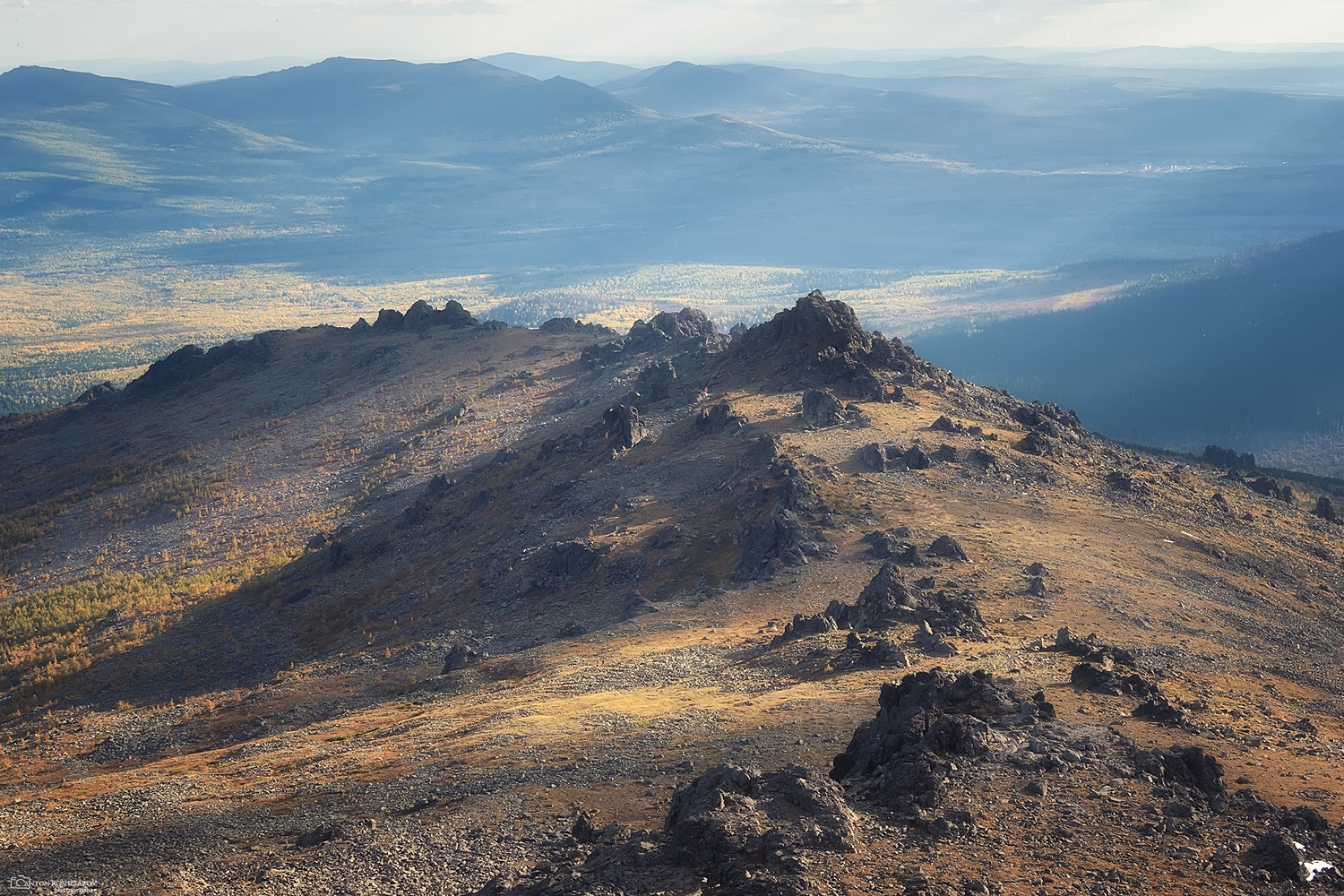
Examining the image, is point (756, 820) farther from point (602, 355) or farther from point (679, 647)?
point (602, 355)

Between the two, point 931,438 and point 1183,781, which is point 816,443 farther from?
point 1183,781

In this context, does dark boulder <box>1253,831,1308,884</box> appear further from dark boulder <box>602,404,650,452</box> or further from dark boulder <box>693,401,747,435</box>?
dark boulder <box>602,404,650,452</box>

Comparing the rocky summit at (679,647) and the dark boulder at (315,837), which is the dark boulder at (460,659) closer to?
the rocky summit at (679,647)

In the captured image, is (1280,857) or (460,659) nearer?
(1280,857)

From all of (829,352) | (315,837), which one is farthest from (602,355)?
(315,837)

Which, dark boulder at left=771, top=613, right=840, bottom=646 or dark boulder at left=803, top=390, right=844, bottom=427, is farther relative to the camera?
dark boulder at left=803, top=390, right=844, bottom=427

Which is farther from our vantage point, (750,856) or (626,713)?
(626,713)

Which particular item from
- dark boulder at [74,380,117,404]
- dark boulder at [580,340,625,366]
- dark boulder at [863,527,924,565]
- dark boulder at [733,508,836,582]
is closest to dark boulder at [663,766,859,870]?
dark boulder at [863,527,924,565]

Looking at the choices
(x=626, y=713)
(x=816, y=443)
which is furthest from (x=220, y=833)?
(x=816, y=443)
